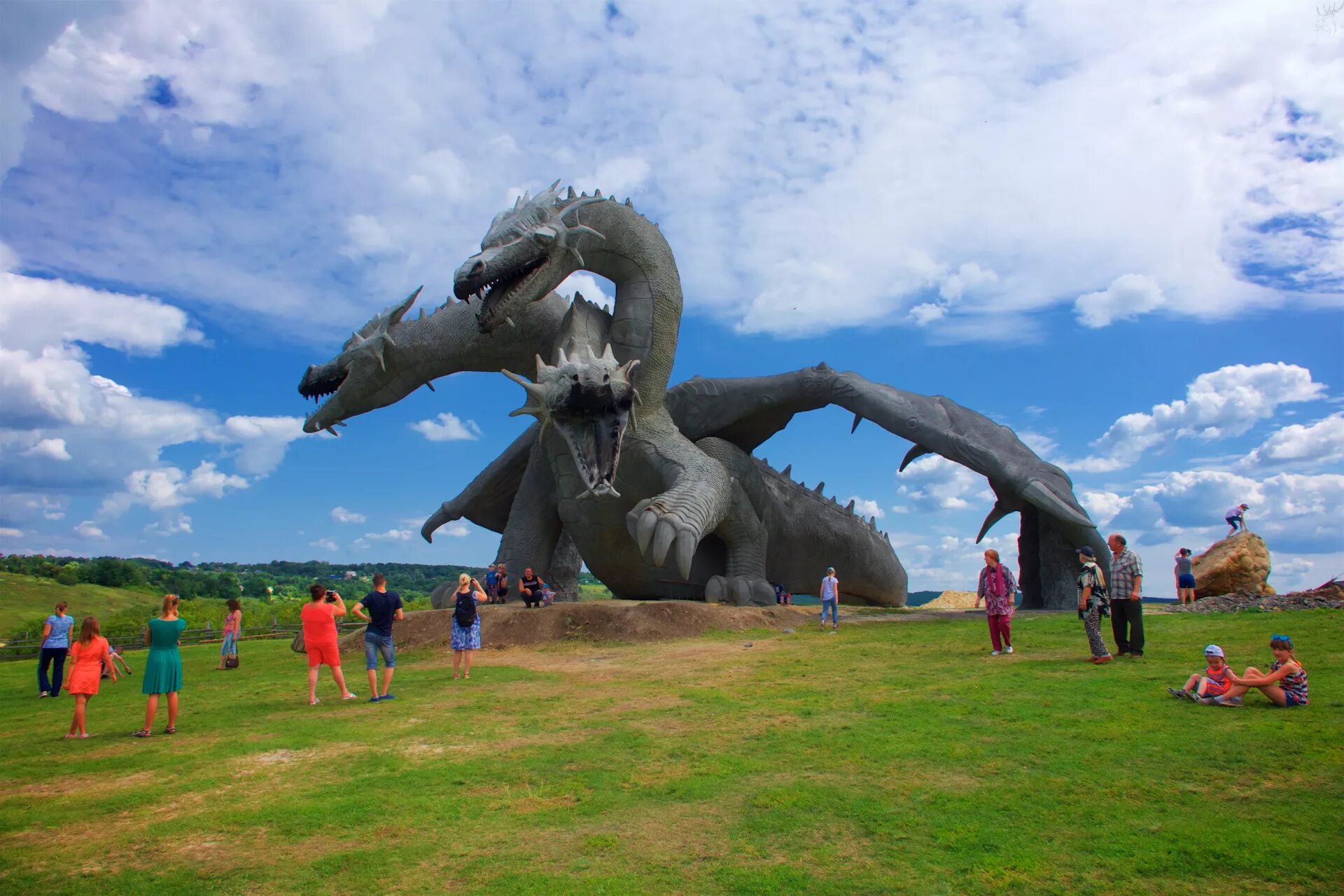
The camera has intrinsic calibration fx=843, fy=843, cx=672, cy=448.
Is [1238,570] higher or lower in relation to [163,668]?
higher

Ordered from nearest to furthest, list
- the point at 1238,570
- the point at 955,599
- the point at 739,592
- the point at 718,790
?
the point at 718,790 → the point at 739,592 → the point at 1238,570 → the point at 955,599

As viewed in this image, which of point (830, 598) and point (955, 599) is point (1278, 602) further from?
point (955, 599)

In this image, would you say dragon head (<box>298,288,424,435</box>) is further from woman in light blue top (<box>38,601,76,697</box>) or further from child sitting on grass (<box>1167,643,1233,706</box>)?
child sitting on grass (<box>1167,643,1233,706</box>)

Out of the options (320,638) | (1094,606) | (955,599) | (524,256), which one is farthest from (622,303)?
(955,599)

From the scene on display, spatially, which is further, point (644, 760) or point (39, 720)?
point (39, 720)

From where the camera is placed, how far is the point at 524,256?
1078 cm

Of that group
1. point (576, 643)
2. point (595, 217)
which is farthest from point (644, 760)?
point (595, 217)

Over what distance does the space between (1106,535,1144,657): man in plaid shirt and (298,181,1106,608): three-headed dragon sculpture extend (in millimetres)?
4302

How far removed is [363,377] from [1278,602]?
1372 centimetres

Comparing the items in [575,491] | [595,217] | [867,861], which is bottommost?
[867,861]

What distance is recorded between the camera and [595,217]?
11.5 metres

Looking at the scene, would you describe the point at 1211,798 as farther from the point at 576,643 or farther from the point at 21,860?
the point at 576,643

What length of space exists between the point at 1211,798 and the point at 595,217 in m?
9.79

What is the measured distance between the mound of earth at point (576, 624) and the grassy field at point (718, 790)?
3049 millimetres
